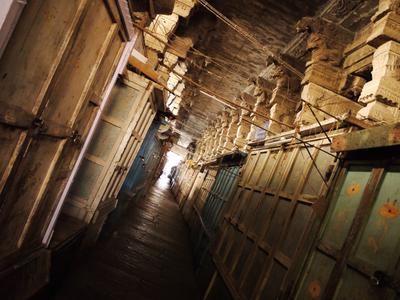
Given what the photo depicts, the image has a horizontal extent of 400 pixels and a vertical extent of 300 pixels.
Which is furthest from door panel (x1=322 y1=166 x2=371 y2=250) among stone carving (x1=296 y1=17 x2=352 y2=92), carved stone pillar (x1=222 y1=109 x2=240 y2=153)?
carved stone pillar (x1=222 y1=109 x2=240 y2=153)

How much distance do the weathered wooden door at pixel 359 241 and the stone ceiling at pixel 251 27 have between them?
513 centimetres

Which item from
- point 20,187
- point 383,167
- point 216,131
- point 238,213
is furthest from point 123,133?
point 216,131

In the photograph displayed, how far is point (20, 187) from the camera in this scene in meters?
2.93

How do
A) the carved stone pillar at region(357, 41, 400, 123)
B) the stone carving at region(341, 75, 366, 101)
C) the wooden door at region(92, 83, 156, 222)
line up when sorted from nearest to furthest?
the carved stone pillar at region(357, 41, 400, 123), the wooden door at region(92, 83, 156, 222), the stone carving at region(341, 75, 366, 101)

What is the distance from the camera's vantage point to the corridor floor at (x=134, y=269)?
6.31m

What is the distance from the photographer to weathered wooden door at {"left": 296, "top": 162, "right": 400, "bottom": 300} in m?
3.06

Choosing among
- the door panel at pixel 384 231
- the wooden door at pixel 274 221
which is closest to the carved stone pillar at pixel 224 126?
the wooden door at pixel 274 221

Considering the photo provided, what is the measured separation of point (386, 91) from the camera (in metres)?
5.00

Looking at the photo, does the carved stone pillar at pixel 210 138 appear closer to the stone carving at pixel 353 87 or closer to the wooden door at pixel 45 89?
the stone carving at pixel 353 87

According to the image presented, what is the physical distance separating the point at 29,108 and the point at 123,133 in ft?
14.9

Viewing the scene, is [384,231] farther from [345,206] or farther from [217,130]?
[217,130]

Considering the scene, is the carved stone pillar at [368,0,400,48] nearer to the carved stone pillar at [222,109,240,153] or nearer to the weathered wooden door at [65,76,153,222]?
the weathered wooden door at [65,76,153,222]

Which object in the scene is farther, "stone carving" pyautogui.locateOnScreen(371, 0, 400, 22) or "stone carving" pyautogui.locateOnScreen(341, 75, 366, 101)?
"stone carving" pyautogui.locateOnScreen(341, 75, 366, 101)

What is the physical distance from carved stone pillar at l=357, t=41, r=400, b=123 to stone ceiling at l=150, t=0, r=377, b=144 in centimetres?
248
